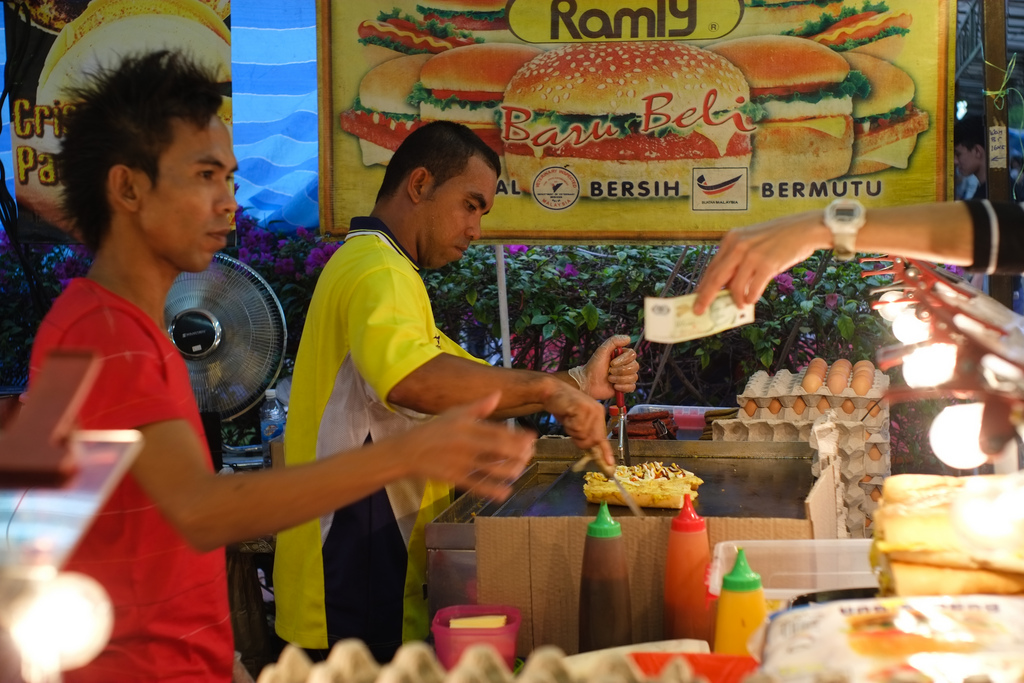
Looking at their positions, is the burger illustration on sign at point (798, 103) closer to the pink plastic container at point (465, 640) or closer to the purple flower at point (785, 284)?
the purple flower at point (785, 284)

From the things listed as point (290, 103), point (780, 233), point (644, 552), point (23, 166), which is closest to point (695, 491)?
point (644, 552)

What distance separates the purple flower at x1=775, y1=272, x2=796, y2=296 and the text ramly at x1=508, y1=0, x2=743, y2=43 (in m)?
2.49

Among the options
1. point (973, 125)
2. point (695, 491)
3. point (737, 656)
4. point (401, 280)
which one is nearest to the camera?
point (737, 656)

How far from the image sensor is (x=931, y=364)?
1.55m

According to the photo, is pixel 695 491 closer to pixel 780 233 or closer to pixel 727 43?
pixel 780 233

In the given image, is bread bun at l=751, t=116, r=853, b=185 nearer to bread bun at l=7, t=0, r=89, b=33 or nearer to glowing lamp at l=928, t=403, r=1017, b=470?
glowing lamp at l=928, t=403, r=1017, b=470

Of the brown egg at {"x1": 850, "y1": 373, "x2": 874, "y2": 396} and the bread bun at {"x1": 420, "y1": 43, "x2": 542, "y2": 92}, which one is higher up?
the bread bun at {"x1": 420, "y1": 43, "x2": 542, "y2": 92}

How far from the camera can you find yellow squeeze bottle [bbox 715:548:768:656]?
5.45 ft

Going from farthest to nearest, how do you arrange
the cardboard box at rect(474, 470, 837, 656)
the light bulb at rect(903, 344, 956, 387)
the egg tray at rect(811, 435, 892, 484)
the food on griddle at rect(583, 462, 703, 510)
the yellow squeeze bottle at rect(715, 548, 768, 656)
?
the egg tray at rect(811, 435, 892, 484), the food on griddle at rect(583, 462, 703, 510), the cardboard box at rect(474, 470, 837, 656), the yellow squeeze bottle at rect(715, 548, 768, 656), the light bulb at rect(903, 344, 956, 387)

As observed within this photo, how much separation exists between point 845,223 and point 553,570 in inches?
42.1

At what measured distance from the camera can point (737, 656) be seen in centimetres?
157

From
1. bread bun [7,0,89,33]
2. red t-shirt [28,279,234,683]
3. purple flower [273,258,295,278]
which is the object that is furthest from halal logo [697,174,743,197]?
purple flower [273,258,295,278]

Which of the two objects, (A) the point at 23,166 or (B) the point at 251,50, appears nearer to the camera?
(A) the point at 23,166

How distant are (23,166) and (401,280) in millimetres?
2804
